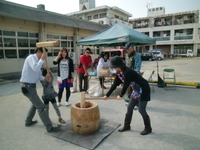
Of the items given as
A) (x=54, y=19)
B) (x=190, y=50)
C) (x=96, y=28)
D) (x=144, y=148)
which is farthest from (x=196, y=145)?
(x=190, y=50)

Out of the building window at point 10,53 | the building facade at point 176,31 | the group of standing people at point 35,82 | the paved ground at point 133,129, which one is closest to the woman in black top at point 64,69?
the paved ground at point 133,129

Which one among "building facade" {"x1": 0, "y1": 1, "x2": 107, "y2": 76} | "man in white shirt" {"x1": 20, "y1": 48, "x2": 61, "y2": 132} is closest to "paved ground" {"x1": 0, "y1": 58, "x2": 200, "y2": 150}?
→ "man in white shirt" {"x1": 20, "y1": 48, "x2": 61, "y2": 132}

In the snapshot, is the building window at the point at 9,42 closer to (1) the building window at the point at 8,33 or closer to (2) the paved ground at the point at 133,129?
(1) the building window at the point at 8,33

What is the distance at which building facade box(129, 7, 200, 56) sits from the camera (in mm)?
32562

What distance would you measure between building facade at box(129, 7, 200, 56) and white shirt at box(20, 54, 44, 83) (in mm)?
36619

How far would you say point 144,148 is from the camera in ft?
8.37

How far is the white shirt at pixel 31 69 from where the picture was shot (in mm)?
2734

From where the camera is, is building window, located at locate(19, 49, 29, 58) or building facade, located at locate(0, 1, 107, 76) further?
building window, located at locate(19, 49, 29, 58)

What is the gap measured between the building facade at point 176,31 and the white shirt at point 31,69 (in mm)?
36619

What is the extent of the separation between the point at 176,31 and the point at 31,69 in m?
38.4

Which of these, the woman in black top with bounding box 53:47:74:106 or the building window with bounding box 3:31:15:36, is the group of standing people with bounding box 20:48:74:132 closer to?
the woman in black top with bounding box 53:47:74:106

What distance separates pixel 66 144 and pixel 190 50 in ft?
120

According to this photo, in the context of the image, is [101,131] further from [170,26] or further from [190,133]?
[170,26]

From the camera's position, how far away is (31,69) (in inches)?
115
